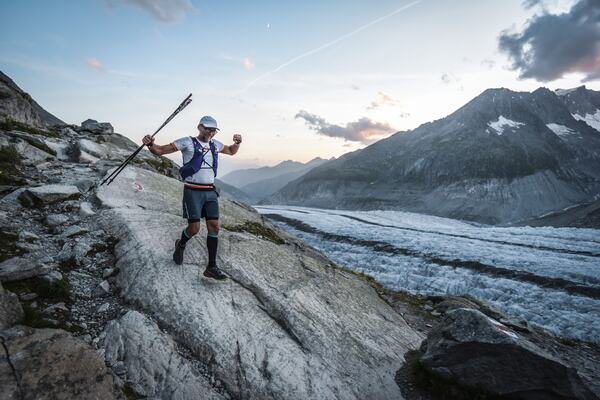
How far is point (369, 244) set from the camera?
35.3m

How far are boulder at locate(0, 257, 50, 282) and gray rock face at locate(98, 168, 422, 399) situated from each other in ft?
5.39

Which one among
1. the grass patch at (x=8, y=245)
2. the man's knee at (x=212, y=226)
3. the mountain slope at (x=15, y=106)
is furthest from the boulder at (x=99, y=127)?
the man's knee at (x=212, y=226)

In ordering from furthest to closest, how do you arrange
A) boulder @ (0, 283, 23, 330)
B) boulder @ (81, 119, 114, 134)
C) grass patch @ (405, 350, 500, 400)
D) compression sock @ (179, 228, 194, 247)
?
boulder @ (81, 119, 114, 134) → compression sock @ (179, 228, 194, 247) → grass patch @ (405, 350, 500, 400) → boulder @ (0, 283, 23, 330)

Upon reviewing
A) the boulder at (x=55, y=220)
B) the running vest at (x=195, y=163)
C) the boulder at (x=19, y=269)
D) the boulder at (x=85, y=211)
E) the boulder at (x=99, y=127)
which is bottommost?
the boulder at (x=19, y=269)

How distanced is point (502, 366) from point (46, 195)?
1373 cm

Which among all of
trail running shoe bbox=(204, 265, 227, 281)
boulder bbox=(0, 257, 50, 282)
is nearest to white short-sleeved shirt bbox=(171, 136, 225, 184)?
trail running shoe bbox=(204, 265, 227, 281)

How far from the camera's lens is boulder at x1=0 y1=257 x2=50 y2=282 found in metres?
6.60

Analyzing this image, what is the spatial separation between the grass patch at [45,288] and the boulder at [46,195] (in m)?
4.83

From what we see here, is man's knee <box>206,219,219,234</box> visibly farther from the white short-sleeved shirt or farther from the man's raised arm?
the man's raised arm

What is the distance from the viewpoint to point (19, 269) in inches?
268

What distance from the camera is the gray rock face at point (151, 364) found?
18.8ft

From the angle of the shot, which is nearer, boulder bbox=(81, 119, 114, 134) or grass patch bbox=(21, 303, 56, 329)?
grass patch bbox=(21, 303, 56, 329)

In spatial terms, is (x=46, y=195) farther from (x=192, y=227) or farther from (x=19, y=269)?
(x=192, y=227)

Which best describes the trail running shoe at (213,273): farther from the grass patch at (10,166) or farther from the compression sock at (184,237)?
the grass patch at (10,166)
